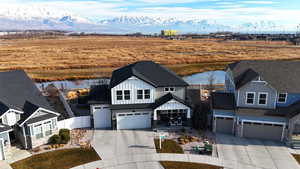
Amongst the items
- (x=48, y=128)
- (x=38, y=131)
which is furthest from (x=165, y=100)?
(x=38, y=131)

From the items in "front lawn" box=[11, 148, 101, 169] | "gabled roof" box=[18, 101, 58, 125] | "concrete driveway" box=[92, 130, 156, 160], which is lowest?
"front lawn" box=[11, 148, 101, 169]

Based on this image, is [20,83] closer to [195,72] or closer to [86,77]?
[86,77]

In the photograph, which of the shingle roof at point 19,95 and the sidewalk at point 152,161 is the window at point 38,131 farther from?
the sidewalk at point 152,161

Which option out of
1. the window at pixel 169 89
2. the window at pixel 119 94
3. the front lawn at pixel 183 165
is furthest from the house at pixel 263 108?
the window at pixel 119 94

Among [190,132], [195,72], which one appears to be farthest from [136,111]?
[195,72]

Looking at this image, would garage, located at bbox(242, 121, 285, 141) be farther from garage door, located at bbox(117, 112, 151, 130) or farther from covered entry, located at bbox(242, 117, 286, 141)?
garage door, located at bbox(117, 112, 151, 130)

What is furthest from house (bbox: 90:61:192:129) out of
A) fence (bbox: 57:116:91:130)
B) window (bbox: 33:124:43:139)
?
window (bbox: 33:124:43:139)
